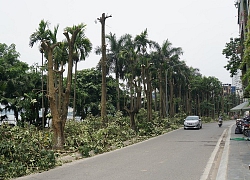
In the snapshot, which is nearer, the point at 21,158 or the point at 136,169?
the point at 136,169

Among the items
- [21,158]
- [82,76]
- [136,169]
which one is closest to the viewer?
A: [136,169]

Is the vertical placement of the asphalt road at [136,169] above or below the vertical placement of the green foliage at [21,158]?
below

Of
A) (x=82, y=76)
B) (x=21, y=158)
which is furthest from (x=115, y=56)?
(x=21, y=158)

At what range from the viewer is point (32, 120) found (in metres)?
30.0

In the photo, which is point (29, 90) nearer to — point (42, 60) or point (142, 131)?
point (42, 60)

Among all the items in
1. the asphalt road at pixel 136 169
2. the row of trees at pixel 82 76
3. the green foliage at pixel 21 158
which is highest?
the row of trees at pixel 82 76

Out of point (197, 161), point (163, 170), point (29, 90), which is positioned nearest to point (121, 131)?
point (197, 161)

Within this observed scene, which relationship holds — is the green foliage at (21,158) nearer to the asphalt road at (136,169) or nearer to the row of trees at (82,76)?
the asphalt road at (136,169)

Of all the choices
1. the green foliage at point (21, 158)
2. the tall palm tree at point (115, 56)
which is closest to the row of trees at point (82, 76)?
the tall palm tree at point (115, 56)

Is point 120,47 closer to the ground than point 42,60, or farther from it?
farther from it

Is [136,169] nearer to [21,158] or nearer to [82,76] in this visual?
[21,158]

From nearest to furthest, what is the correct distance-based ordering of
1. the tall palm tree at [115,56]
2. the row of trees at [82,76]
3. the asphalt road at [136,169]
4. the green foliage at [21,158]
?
the asphalt road at [136,169]
the green foliage at [21,158]
the row of trees at [82,76]
the tall palm tree at [115,56]

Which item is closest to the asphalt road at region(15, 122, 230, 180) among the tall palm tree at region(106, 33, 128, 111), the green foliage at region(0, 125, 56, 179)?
the green foliage at region(0, 125, 56, 179)

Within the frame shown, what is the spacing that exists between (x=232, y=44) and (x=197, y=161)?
25.5m
